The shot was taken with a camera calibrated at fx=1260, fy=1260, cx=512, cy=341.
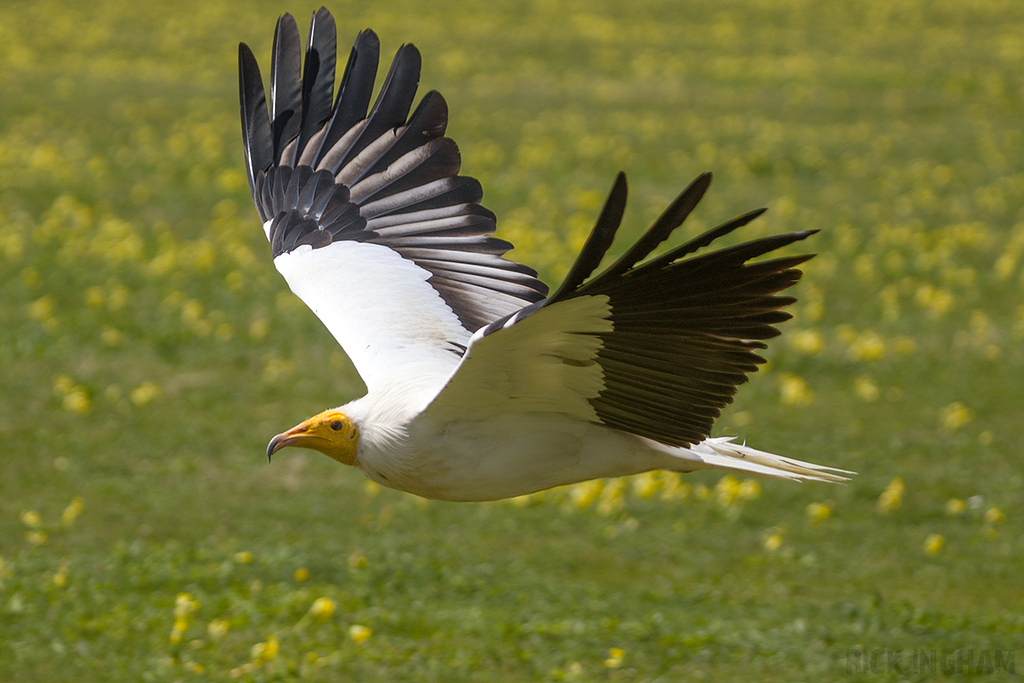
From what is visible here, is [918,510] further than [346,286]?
Yes

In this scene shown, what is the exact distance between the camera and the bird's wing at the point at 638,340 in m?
2.68

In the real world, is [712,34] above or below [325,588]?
above

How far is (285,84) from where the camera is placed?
4453 mm

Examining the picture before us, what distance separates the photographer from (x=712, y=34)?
64.6 feet

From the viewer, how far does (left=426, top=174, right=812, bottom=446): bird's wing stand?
2.68 meters

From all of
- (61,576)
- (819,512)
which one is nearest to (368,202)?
(61,576)

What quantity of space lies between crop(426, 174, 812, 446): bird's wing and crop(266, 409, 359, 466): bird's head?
11.4 inches

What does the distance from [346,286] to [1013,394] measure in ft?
15.8

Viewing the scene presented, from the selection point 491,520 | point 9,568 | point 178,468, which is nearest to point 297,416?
point 178,468

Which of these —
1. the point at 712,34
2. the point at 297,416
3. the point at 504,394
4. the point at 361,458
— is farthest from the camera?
the point at 712,34

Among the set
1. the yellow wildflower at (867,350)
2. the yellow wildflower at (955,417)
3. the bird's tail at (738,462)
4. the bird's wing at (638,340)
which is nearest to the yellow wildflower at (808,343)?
the yellow wildflower at (867,350)

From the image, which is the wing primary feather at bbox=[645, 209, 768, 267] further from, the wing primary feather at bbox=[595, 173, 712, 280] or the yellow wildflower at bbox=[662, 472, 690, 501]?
the yellow wildflower at bbox=[662, 472, 690, 501]

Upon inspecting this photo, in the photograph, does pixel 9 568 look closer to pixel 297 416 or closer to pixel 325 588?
pixel 325 588

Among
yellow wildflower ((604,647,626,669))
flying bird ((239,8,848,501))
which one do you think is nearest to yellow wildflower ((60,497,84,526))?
flying bird ((239,8,848,501))
